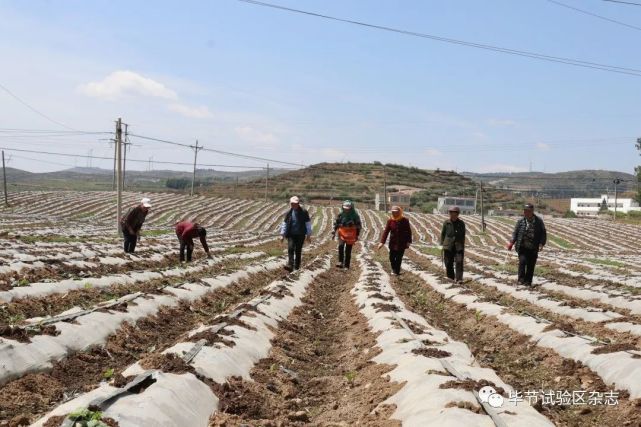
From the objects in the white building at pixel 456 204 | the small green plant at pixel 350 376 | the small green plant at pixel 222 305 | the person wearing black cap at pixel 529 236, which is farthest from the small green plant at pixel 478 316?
the white building at pixel 456 204

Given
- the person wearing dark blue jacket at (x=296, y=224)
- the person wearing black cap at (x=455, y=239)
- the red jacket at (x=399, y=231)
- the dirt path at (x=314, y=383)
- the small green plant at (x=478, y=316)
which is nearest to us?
the dirt path at (x=314, y=383)

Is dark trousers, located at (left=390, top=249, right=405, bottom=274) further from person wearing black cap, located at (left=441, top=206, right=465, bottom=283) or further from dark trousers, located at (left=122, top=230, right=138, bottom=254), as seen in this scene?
dark trousers, located at (left=122, top=230, right=138, bottom=254)

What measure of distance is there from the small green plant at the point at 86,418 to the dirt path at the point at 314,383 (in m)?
1.17

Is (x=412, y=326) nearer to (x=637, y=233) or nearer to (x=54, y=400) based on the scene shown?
(x=54, y=400)

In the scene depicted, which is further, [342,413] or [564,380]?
[564,380]

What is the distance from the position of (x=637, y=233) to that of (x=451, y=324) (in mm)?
47129

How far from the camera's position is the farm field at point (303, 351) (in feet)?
16.5

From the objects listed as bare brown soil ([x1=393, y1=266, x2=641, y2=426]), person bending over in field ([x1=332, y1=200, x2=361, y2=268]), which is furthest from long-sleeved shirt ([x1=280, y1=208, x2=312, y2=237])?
bare brown soil ([x1=393, y1=266, x2=641, y2=426])

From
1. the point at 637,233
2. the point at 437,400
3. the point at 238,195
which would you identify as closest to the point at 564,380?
the point at 437,400

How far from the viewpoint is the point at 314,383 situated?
677cm

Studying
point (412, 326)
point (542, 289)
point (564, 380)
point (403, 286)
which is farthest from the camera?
point (403, 286)

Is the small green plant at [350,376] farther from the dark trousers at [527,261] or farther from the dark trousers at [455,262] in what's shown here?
the dark trousers at [455,262]

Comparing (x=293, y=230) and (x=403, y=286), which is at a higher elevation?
(x=293, y=230)

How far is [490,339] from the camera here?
9.21 meters
